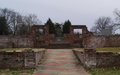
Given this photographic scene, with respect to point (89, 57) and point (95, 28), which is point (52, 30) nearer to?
point (95, 28)

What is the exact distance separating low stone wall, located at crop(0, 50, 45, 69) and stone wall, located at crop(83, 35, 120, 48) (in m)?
10.3

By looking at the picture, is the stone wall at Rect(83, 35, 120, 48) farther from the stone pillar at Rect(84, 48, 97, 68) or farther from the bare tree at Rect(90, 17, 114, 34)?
the bare tree at Rect(90, 17, 114, 34)

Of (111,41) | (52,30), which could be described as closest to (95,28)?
(52,30)

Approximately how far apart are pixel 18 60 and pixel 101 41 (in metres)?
11.7

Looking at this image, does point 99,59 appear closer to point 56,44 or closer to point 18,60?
point 18,60

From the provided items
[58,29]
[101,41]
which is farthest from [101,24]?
[101,41]

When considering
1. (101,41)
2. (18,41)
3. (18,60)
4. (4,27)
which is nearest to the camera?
(18,60)

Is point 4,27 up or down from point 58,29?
up

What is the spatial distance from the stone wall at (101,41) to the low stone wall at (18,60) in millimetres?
10319

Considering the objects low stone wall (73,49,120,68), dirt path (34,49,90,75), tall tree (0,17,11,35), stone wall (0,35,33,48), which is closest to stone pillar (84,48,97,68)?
low stone wall (73,49,120,68)

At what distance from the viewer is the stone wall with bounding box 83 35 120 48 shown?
15.8 metres

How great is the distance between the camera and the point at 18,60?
21.9 feet

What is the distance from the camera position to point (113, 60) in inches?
267

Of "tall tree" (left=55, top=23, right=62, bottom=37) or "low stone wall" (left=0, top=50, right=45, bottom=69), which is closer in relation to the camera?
"low stone wall" (left=0, top=50, right=45, bottom=69)
